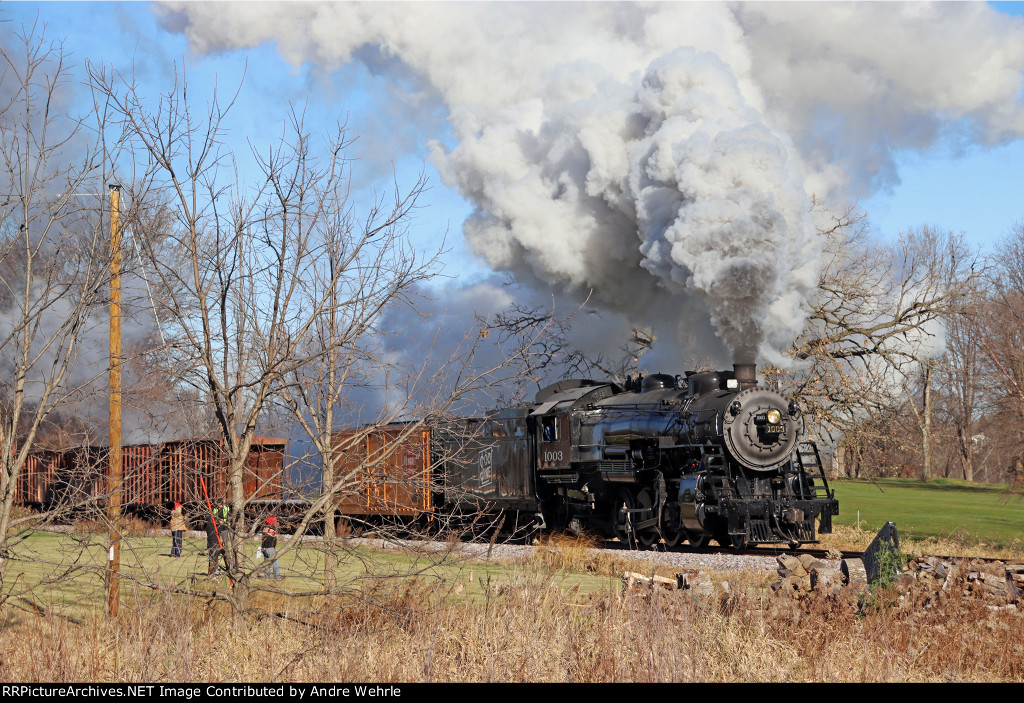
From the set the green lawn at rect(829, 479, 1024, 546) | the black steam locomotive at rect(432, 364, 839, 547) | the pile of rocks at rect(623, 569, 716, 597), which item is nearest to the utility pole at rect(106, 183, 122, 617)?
the black steam locomotive at rect(432, 364, 839, 547)

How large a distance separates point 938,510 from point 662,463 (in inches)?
566

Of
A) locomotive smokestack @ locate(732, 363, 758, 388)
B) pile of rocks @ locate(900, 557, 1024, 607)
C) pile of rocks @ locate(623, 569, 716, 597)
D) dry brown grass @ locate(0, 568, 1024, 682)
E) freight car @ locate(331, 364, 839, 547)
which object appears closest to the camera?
dry brown grass @ locate(0, 568, 1024, 682)

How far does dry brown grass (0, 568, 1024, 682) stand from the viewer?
6320mm

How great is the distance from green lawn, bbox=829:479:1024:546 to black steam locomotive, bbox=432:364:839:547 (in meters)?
4.20

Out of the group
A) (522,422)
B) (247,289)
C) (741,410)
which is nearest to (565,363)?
(522,422)

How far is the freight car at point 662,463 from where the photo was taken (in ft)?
46.1

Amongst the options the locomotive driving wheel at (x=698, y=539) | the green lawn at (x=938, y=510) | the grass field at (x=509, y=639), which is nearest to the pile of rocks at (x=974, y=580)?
the grass field at (x=509, y=639)

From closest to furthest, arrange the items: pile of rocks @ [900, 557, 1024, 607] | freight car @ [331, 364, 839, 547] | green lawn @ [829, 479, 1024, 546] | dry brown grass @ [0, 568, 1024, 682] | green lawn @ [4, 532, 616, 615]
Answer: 1. dry brown grass @ [0, 568, 1024, 682]
2. green lawn @ [4, 532, 616, 615]
3. pile of rocks @ [900, 557, 1024, 607]
4. freight car @ [331, 364, 839, 547]
5. green lawn @ [829, 479, 1024, 546]

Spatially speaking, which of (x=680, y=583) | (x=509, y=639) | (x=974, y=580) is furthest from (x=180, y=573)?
(x=974, y=580)

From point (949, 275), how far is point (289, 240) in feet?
100

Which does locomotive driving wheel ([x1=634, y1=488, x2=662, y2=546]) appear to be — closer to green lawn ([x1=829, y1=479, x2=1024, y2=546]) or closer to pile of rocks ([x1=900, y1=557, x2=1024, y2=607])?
green lawn ([x1=829, y1=479, x2=1024, y2=546])

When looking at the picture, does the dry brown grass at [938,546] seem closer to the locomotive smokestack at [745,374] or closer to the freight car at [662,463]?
the freight car at [662,463]

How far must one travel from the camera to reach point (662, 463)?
15133 millimetres

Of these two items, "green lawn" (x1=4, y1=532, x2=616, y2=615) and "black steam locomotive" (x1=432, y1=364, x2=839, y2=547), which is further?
"black steam locomotive" (x1=432, y1=364, x2=839, y2=547)
